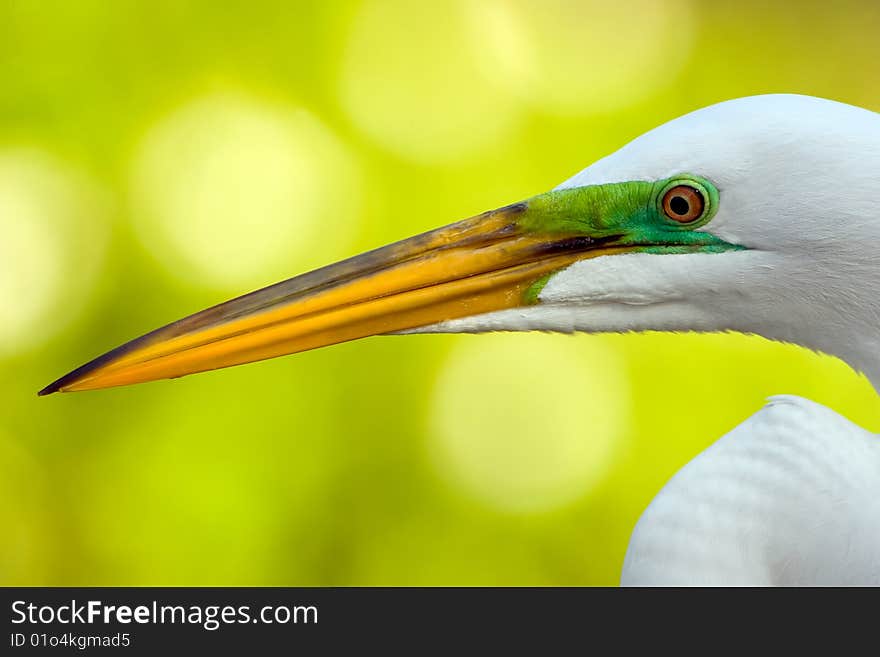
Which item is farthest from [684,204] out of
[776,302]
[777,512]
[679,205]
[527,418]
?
[527,418]

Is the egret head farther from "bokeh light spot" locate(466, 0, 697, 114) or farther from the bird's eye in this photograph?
"bokeh light spot" locate(466, 0, 697, 114)

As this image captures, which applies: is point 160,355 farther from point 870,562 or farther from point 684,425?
point 684,425

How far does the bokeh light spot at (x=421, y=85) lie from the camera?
2617mm

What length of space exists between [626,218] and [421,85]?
1856mm

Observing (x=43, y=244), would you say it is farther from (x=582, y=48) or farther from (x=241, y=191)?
(x=582, y=48)

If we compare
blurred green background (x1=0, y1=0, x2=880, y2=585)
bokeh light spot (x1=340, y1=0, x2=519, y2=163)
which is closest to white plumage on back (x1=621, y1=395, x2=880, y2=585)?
blurred green background (x1=0, y1=0, x2=880, y2=585)

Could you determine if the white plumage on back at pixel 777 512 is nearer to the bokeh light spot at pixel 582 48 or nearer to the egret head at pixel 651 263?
the egret head at pixel 651 263

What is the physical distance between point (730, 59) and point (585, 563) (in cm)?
154

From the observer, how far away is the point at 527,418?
247cm

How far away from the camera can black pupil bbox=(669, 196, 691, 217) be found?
94 cm
